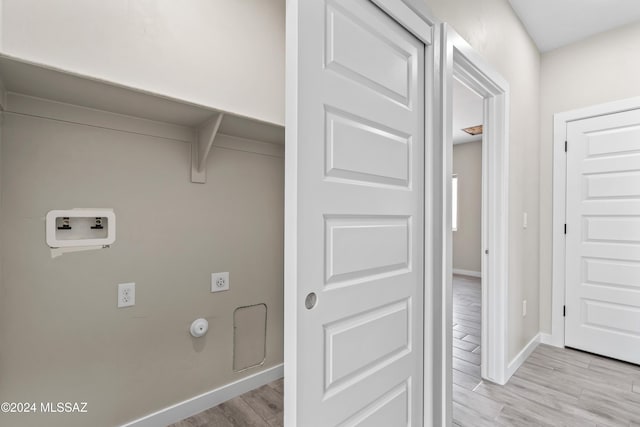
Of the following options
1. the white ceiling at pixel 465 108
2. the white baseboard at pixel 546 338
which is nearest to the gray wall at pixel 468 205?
the white ceiling at pixel 465 108

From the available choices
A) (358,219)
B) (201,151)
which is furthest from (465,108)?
(358,219)

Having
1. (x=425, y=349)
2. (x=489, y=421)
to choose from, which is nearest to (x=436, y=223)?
(x=425, y=349)

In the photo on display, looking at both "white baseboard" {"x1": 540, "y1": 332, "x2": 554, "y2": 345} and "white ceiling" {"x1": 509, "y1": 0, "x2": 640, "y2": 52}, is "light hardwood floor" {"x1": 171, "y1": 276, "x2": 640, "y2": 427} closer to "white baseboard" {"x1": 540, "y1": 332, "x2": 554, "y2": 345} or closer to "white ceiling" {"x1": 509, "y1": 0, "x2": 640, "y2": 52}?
"white baseboard" {"x1": 540, "y1": 332, "x2": 554, "y2": 345}

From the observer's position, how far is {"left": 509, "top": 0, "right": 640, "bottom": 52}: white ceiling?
7.55 ft

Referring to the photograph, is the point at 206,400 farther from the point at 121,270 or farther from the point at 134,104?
the point at 134,104

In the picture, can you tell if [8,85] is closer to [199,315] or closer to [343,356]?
[199,315]

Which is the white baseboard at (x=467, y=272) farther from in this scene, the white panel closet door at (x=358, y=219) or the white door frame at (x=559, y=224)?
the white panel closet door at (x=358, y=219)

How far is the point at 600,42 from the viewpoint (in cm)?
265

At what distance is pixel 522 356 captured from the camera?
2.53m

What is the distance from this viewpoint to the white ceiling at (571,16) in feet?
7.55

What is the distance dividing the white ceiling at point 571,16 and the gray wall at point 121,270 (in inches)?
92.7

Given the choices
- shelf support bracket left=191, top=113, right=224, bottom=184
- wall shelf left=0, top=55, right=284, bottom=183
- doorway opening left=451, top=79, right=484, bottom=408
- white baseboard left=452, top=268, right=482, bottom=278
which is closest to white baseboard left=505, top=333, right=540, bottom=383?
doorway opening left=451, top=79, right=484, bottom=408

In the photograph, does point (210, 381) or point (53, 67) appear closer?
point (53, 67)

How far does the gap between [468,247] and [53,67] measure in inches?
264
